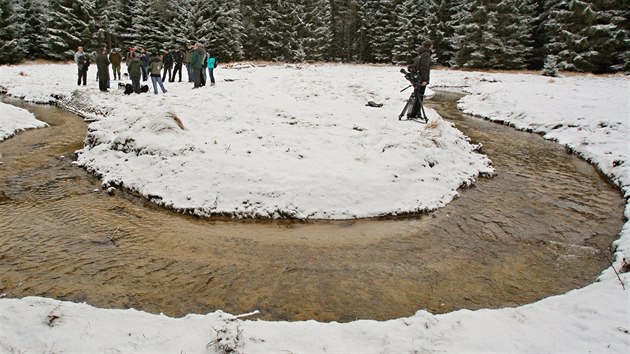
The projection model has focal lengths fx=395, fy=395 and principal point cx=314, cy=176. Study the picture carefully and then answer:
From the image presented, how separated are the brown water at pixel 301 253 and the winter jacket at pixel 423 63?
17.1ft

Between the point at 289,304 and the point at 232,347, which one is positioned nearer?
the point at 232,347

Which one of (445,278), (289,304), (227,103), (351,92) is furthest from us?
(351,92)

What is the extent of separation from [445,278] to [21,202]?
8358 mm

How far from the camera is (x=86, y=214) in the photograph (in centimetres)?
776

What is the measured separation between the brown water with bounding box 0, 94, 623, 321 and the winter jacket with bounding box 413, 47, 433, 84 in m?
5.21

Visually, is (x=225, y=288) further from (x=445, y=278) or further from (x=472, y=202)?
(x=472, y=202)

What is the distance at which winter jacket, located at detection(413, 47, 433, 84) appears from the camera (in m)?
13.2

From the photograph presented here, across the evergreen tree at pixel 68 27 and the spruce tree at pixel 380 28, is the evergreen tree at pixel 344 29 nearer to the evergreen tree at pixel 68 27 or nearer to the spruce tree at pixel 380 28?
the spruce tree at pixel 380 28

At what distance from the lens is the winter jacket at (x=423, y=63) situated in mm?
13203

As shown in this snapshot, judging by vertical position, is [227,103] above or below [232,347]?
above

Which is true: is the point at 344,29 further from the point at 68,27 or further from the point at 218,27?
the point at 68,27

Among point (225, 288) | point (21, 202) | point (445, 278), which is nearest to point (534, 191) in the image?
point (445, 278)

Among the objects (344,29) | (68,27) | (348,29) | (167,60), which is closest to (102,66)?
(167,60)

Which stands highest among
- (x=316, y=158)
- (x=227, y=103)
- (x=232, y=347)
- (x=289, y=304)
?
(x=227, y=103)
